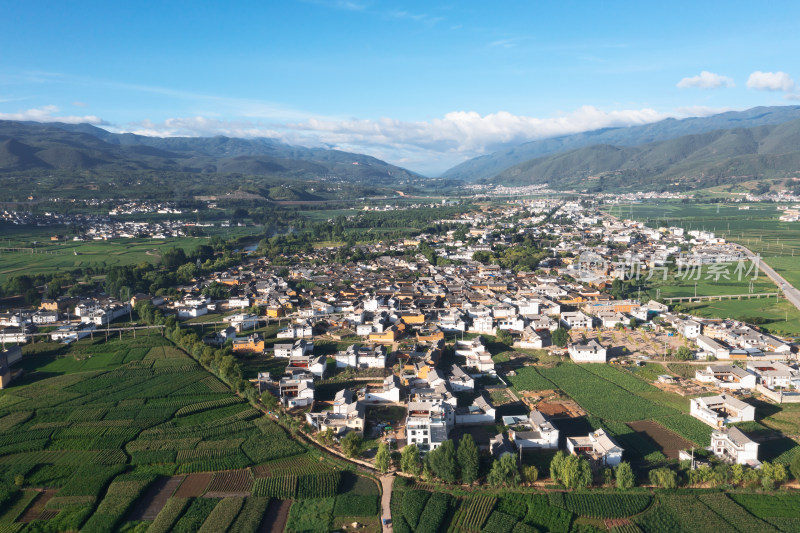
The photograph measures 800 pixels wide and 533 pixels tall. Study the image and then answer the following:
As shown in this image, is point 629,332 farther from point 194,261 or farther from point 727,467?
point 194,261

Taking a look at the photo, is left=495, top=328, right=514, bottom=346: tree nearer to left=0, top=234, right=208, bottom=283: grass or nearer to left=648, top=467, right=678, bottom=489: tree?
left=648, top=467, right=678, bottom=489: tree

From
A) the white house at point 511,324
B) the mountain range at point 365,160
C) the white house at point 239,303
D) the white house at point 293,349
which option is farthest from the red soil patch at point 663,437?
the mountain range at point 365,160

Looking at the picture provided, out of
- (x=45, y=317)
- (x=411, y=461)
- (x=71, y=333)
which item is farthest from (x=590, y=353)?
(x=45, y=317)

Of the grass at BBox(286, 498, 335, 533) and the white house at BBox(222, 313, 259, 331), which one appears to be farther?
the white house at BBox(222, 313, 259, 331)

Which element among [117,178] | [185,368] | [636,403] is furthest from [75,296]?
[117,178]

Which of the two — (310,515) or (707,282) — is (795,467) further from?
(707,282)

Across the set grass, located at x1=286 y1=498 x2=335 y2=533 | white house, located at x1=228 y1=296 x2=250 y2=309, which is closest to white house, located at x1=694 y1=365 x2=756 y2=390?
grass, located at x1=286 y1=498 x2=335 y2=533
